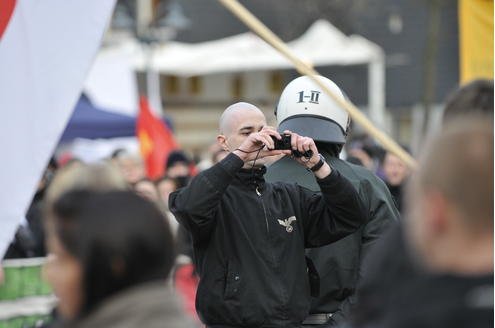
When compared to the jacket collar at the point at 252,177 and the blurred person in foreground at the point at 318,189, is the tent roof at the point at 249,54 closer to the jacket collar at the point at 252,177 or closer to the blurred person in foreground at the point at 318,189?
the blurred person in foreground at the point at 318,189

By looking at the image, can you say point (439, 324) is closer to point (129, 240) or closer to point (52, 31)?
point (129, 240)

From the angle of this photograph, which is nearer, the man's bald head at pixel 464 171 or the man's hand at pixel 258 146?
the man's bald head at pixel 464 171

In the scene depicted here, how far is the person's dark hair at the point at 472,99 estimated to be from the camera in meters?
3.89

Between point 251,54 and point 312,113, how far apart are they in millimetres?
22314

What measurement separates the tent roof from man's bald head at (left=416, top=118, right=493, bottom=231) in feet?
80.5

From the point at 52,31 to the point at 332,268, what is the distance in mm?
1684

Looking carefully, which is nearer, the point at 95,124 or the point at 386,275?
the point at 386,275

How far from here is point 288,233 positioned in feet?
→ 16.9

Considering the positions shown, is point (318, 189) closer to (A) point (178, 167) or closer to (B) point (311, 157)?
(B) point (311, 157)

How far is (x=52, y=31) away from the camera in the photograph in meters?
5.89

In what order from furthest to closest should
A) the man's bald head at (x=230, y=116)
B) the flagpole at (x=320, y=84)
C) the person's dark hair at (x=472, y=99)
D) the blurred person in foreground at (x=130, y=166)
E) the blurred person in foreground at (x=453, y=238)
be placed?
the blurred person in foreground at (x=130, y=166), the flagpole at (x=320, y=84), the man's bald head at (x=230, y=116), the person's dark hair at (x=472, y=99), the blurred person in foreground at (x=453, y=238)

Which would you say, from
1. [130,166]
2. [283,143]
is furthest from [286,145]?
[130,166]

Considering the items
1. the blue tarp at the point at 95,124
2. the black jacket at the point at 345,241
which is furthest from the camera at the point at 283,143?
the blue tarp at the point at 95,124

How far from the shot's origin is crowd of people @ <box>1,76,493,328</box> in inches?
102
